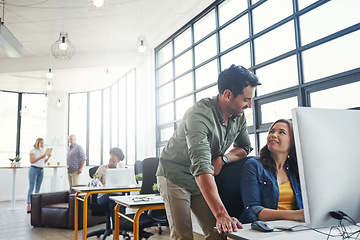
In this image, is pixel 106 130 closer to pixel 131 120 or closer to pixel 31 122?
pixel 131 120

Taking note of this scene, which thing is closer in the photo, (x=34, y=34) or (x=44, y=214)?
(x=44, y=214)

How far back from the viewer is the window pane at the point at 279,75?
3400 millimetres

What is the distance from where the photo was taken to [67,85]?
8.72 metres

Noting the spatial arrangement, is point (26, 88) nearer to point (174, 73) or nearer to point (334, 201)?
point (174, 73)

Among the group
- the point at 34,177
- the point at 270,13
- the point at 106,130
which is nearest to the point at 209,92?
the point at 270,13

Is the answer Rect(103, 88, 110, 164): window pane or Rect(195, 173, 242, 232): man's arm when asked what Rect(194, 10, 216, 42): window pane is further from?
Rect(103, 88, 110, 164): window pane

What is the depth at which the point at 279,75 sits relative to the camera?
3.58 m

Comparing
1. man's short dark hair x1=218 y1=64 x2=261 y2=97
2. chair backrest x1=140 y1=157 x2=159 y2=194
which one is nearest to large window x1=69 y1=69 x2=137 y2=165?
chair backrest x1=140 y1=157 x2=159 y2=194

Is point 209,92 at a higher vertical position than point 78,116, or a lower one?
lower

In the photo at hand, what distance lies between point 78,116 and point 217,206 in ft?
29.0

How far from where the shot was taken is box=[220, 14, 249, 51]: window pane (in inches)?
164

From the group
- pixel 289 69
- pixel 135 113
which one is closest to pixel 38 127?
pixel 135 113

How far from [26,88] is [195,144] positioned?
8.62 metres

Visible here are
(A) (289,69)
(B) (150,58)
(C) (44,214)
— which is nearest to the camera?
(A) (289,69)
